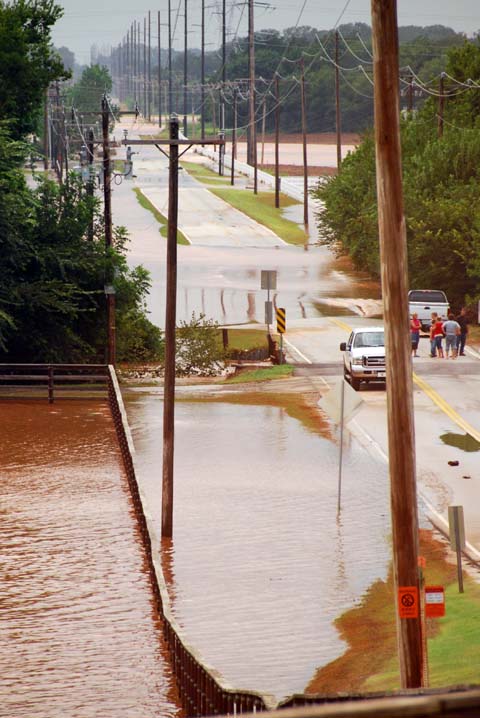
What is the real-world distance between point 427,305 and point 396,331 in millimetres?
39676

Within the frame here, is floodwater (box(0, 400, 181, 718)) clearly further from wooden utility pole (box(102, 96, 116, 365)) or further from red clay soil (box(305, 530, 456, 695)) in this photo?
wooden utility pole (box(102, 96, 116, 365))

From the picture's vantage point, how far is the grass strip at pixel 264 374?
43.1m

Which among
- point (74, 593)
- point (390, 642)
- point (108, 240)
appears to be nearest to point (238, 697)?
point (390, 642)

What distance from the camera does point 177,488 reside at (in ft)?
88.7

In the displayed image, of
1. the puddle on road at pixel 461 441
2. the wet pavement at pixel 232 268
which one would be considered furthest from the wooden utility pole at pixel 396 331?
the wet pavement at pixel 232 268

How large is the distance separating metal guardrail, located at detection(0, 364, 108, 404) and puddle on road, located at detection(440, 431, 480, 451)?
1132 cm

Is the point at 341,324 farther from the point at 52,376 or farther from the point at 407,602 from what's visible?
the point at 407,602

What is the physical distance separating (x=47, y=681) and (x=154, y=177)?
11704cm

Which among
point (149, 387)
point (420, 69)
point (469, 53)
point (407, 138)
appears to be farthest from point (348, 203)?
point (420, 69)

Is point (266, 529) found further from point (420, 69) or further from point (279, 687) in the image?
point (420, 69)

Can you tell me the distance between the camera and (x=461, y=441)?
30.9m

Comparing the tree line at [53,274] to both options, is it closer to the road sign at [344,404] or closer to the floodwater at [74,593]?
the floodwater at [74,593]

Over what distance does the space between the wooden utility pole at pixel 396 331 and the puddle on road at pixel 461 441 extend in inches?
754

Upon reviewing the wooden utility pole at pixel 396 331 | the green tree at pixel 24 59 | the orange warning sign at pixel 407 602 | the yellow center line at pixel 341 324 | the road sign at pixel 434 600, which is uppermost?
the green tree at pixel 24 59
